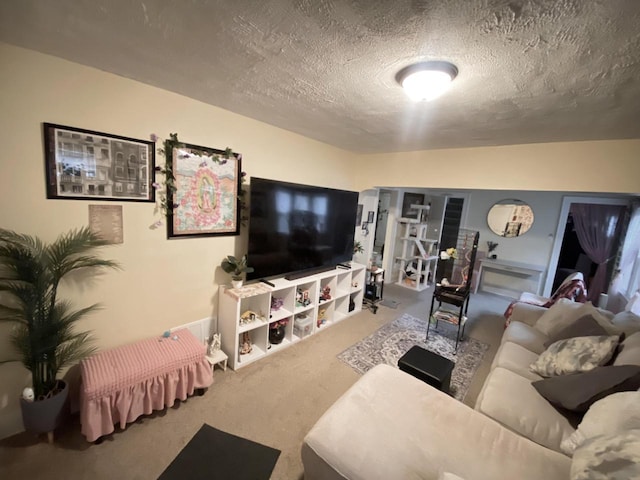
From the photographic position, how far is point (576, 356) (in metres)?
1.70

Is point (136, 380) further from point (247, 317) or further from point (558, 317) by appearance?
point (558, 317)

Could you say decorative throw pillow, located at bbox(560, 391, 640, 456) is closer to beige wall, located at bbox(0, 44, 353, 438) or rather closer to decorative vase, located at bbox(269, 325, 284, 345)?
decorative vase, located at bbox(269, 325, 284, 345)

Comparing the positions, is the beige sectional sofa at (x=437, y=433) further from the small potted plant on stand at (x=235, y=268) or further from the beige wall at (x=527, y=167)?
the small potted plant on stand at (x=235, y=268)

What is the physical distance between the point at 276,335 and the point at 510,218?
5.02 meters

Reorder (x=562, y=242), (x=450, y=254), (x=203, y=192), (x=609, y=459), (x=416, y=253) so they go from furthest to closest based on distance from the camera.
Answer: (x=416, y=253), (x=562, y=242), (x=450, y=254), (x=203, y=192), (x=609, y=459)

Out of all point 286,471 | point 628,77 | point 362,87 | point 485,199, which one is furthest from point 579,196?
point 286,471

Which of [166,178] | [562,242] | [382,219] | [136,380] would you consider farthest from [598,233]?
[136,380]

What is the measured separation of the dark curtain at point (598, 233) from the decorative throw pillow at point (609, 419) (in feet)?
14.4

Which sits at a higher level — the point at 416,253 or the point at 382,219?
the point at 382,219

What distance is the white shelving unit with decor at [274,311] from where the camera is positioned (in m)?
2.36

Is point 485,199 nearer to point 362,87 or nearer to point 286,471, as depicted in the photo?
point 362,87

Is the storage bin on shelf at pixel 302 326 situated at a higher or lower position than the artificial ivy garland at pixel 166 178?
lower

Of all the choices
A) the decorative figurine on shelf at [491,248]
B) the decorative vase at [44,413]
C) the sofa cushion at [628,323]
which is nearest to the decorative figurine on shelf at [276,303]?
the decorative vase at [44,413]

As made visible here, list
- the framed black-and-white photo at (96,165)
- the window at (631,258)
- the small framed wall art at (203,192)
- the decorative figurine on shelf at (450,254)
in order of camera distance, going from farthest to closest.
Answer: the window at (631,258)
the decorative figurine on shelf at (450,254)
the small framed wall art at (203,192)
the framed black-and-white photo at (96,165)
